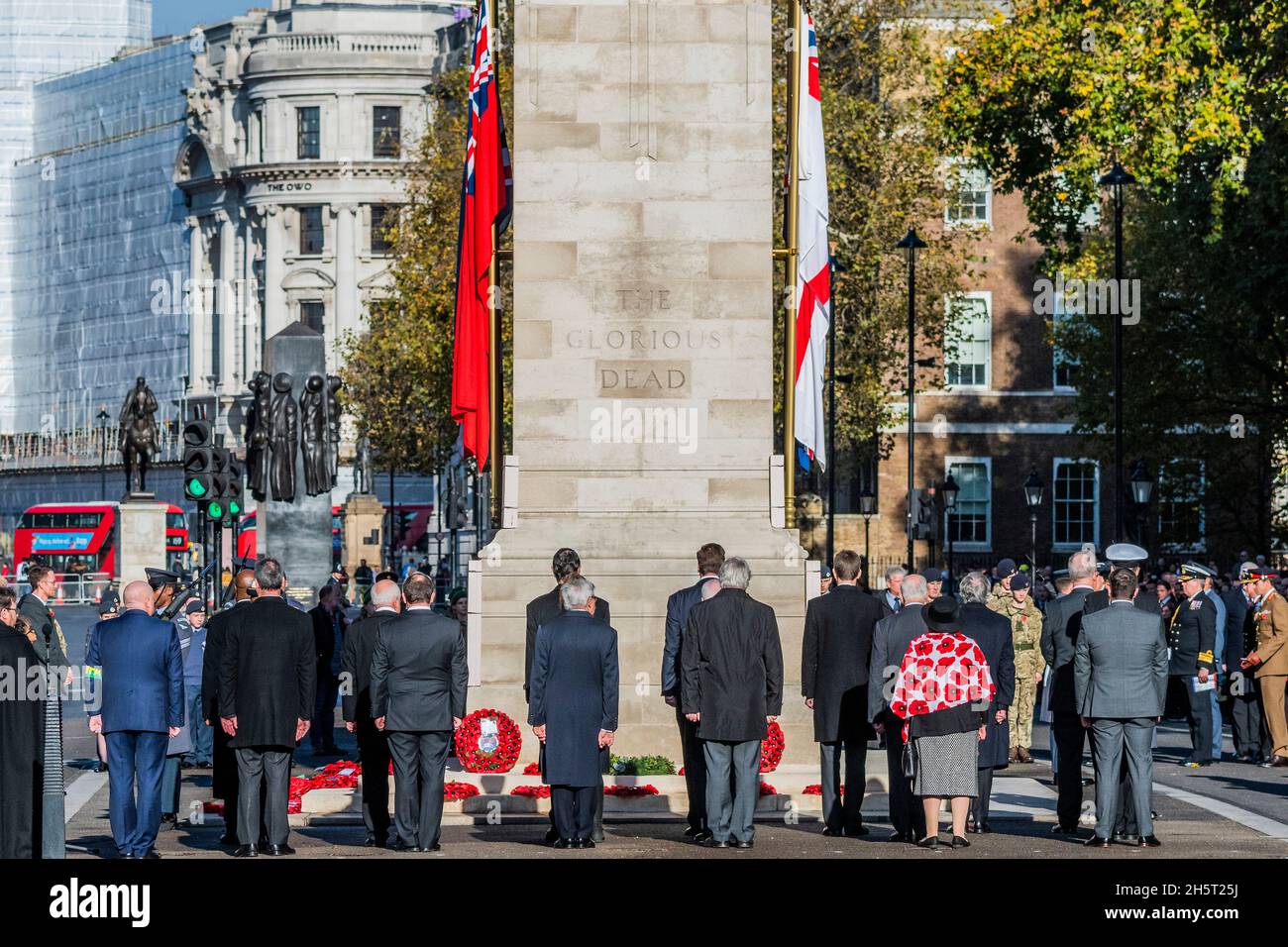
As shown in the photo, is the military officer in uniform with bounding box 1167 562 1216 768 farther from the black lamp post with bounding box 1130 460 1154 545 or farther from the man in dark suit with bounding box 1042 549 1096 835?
the black lamp post with bounding box 1130 460 1154 545

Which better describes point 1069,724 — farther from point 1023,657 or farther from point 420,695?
point 1023,657

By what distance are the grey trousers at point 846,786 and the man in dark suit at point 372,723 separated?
318cm

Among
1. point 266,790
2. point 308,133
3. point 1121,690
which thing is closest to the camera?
point 266,790

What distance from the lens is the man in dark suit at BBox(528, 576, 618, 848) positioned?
52.6 ft

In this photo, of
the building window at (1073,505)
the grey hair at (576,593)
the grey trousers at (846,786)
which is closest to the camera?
the grey hair at (576,593)

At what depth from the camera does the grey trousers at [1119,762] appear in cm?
1653

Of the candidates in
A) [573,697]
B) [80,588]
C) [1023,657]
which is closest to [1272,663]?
[1023,657]

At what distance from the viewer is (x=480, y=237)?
2228 centimetres

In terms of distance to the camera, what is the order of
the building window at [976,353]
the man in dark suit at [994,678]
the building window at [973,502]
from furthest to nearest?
the building window at [976,353]
the building window at [973,502]
the man in dark suit at [994,678]

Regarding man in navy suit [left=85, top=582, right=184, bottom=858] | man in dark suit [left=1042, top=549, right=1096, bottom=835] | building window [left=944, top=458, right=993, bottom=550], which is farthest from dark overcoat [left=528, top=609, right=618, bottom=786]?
building window [left=944, top=458, right=993, bottom=550]

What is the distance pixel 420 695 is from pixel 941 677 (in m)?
3.52

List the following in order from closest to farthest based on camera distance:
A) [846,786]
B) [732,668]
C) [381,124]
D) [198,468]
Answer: [732,668] → [846,786] → [198,468] → [381,124]

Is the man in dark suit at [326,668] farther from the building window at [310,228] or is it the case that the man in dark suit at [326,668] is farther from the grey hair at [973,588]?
the building window at [310,228]

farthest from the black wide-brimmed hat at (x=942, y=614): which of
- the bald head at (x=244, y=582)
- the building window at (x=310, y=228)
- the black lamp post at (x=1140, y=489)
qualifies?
the building window at (x=310, y=228)
